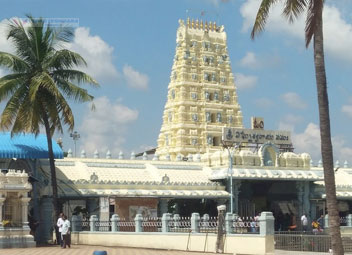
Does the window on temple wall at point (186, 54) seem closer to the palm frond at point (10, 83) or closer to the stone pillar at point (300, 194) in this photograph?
the stone pillar at point (300, 194)

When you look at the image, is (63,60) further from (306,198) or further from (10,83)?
(306,198)

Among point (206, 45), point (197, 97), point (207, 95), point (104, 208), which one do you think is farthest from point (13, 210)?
point (206, 45)

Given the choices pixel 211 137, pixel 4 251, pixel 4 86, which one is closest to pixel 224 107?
pixel 211 137

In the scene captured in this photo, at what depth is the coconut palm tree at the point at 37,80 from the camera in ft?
117

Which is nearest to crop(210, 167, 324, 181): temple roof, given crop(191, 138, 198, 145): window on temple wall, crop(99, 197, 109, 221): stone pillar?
crop(99, 197, 109, 221): stone pillar

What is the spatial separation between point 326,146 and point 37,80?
20.2 m

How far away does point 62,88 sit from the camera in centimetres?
3697

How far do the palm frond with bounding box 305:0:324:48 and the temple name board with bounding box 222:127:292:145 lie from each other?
3117 cm

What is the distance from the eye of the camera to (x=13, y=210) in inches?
1351

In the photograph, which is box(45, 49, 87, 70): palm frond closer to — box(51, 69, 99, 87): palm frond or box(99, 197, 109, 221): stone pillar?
box(51, 69, 99, 87): palm frond

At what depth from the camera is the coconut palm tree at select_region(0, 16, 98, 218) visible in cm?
3575

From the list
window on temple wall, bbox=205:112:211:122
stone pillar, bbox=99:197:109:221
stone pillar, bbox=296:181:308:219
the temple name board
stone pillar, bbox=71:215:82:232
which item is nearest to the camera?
stone pillar, bbox=71:215:82:232

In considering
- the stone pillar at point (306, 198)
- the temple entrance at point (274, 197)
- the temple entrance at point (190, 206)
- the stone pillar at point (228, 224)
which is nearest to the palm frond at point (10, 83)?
the stone pillar at point (228, 224)

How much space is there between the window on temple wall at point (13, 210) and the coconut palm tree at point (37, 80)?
7.84 ft
